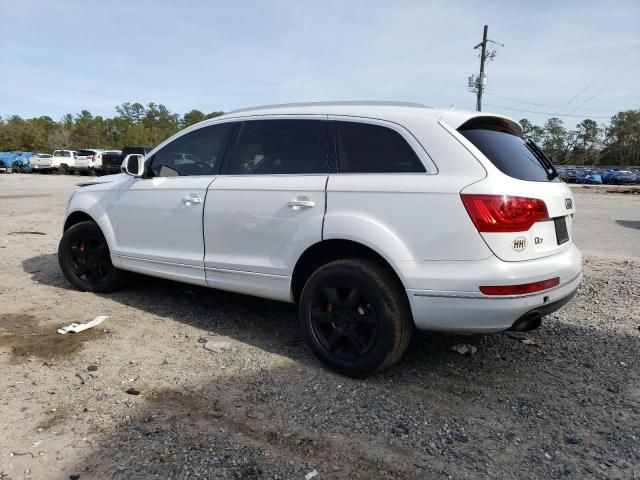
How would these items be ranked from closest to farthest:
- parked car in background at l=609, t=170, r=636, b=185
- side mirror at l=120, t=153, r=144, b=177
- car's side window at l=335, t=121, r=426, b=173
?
car's side window at l=335, t=121, r=426, b=173
side mirror at l=120, t=153, r=144, b=177
parked car in background at l=609, t=170, r=636, b=185

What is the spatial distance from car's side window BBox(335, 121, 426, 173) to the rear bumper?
0.73m

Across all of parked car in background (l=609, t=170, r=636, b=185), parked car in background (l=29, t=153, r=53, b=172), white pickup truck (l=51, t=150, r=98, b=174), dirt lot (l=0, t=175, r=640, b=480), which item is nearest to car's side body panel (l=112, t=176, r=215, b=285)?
dirt lot (l=0, t=175, r=640, b=480)

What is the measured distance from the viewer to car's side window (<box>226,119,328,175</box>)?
11.7ft

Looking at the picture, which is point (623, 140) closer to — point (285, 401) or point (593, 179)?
point (593, 179)

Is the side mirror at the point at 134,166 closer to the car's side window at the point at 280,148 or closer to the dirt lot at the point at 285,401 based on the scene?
the car's side window at the point at 280,148

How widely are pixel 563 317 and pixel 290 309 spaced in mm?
2603

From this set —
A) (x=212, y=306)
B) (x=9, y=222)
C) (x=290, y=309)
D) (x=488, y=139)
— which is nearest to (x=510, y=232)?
(x=488, y=139)

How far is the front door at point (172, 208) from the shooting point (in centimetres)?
411

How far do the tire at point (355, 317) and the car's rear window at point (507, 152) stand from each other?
99 cm

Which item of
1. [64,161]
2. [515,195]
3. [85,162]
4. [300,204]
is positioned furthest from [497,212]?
[64,161]

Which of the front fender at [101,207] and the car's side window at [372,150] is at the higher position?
the car's side window at [372,150]

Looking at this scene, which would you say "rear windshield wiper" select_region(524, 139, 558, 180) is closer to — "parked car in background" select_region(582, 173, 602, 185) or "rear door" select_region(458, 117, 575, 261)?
"rear door" select_region(458, 117, 575, 261)

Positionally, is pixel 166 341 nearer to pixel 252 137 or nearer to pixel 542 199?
pixel 252 137

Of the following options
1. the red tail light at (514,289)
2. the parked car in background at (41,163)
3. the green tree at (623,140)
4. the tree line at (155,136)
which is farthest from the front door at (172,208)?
the green tree at (623,140)
